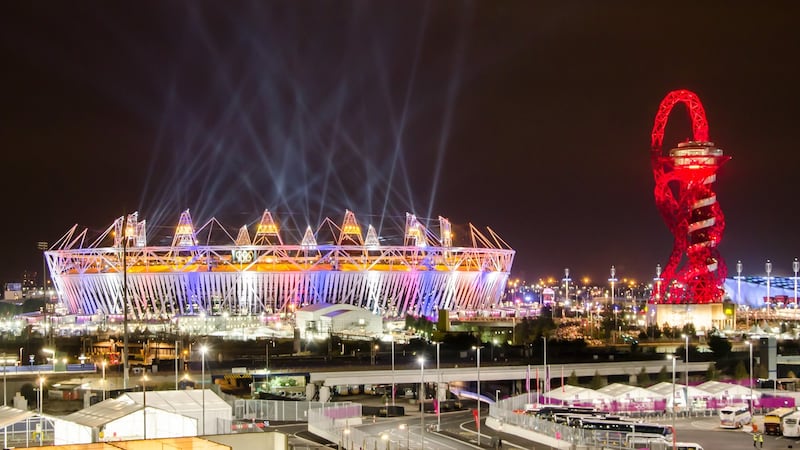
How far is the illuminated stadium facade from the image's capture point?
10794 cm

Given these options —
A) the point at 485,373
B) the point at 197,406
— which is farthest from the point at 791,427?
the point at 197,406

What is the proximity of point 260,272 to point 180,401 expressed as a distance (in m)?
74.6

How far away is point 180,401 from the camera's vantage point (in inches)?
1300

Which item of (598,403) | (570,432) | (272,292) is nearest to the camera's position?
(570,432)

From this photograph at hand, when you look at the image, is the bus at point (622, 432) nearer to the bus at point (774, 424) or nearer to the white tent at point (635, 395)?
the bus at point (774, 424)

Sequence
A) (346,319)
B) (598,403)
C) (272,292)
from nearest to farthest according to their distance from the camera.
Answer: (598,403) → (346,319) → (272,292)

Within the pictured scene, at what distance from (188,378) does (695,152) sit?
60.4 m

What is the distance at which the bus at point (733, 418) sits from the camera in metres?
43.9

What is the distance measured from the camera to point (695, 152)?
9669cm

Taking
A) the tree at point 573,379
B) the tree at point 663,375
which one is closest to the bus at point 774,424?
the tree at point 573,379

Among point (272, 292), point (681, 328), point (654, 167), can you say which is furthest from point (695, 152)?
point (272, 292)

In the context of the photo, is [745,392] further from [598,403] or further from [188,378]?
[188,378]

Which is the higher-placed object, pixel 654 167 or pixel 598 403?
pixel 654 167

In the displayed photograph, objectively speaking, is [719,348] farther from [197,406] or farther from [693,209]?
[197,406]
